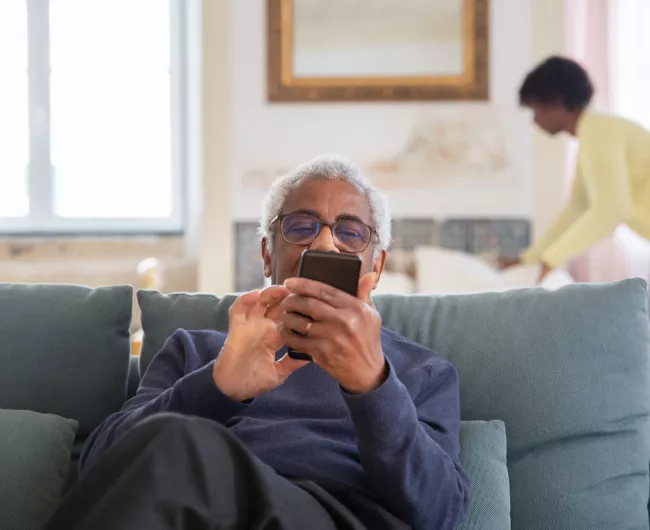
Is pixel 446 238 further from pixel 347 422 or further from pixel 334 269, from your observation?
pixel 334 269

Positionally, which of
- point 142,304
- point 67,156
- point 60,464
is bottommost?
point 60,464

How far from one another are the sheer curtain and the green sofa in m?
2.03

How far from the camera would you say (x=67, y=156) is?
4.16 meters

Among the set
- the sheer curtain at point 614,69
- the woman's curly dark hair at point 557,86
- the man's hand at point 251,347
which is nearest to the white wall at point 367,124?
the sheer curtain at point 614,69

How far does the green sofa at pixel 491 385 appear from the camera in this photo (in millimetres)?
1423

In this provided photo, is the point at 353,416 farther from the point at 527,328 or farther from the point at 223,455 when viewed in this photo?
the point at 527,328

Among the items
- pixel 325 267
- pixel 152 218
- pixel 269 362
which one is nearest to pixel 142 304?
pixel 269 362

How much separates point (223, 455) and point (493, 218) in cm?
281

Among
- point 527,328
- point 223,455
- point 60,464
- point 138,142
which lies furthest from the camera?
point 138,142

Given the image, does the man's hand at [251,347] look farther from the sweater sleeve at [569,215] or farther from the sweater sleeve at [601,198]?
the sweater sleeve at [569,215]

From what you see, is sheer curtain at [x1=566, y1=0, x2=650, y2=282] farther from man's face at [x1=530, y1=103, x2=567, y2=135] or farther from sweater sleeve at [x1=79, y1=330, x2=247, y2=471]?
sweater sleeve at [x1=79, y1=330, x2=247, y2=471]

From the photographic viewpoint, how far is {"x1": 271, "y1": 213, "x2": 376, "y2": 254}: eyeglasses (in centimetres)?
139

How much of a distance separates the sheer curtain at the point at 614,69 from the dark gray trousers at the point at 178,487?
2.85m

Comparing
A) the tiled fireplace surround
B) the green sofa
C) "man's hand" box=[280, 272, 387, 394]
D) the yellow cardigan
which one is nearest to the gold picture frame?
the tiled fireplace surround
